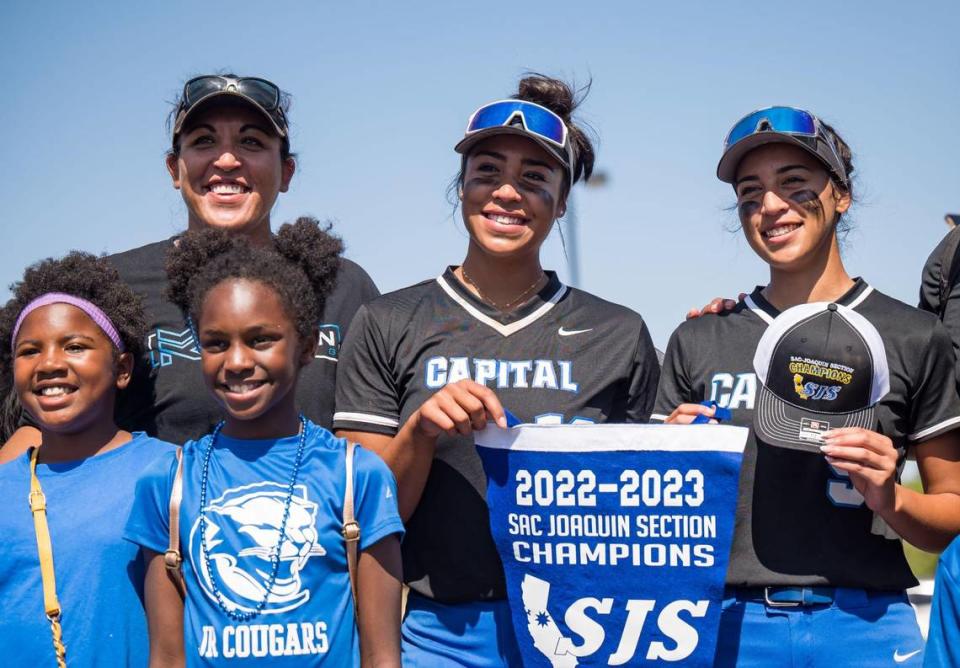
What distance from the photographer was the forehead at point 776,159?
439 centimetres

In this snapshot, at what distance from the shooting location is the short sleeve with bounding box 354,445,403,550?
3.60m

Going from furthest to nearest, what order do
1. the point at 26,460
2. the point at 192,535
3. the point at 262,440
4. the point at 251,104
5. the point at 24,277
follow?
the point at 251,104 → the point at 24,277 → the point at 26,460 → the point at 262,440 → the point at 192,535

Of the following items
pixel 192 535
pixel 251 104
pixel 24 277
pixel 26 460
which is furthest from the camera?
pixel 251 104

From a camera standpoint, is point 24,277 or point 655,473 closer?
point 655,473

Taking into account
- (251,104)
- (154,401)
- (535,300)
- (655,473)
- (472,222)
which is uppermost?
(251,104)

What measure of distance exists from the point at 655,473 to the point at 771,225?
46.6 inches

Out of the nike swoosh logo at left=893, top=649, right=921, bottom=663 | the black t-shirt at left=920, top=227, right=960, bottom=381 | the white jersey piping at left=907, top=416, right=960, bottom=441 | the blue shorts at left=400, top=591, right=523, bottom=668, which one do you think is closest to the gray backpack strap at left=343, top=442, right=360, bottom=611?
the blue shorts at left=400, top=591, right=523, bottom=668

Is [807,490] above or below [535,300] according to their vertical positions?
below

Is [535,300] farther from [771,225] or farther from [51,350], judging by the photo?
[51,350]

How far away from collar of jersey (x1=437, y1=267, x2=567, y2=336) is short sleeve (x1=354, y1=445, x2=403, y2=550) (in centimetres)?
83

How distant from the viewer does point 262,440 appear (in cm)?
382

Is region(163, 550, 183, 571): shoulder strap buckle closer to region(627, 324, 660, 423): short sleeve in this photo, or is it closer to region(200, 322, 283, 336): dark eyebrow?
region(200, 322, 283, 336): dark eyebrow

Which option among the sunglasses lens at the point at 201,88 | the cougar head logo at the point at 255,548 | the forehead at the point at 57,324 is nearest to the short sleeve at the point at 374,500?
the cougar head logo at the point at 255,548

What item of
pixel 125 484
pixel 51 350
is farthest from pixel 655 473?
pixel 51 350
